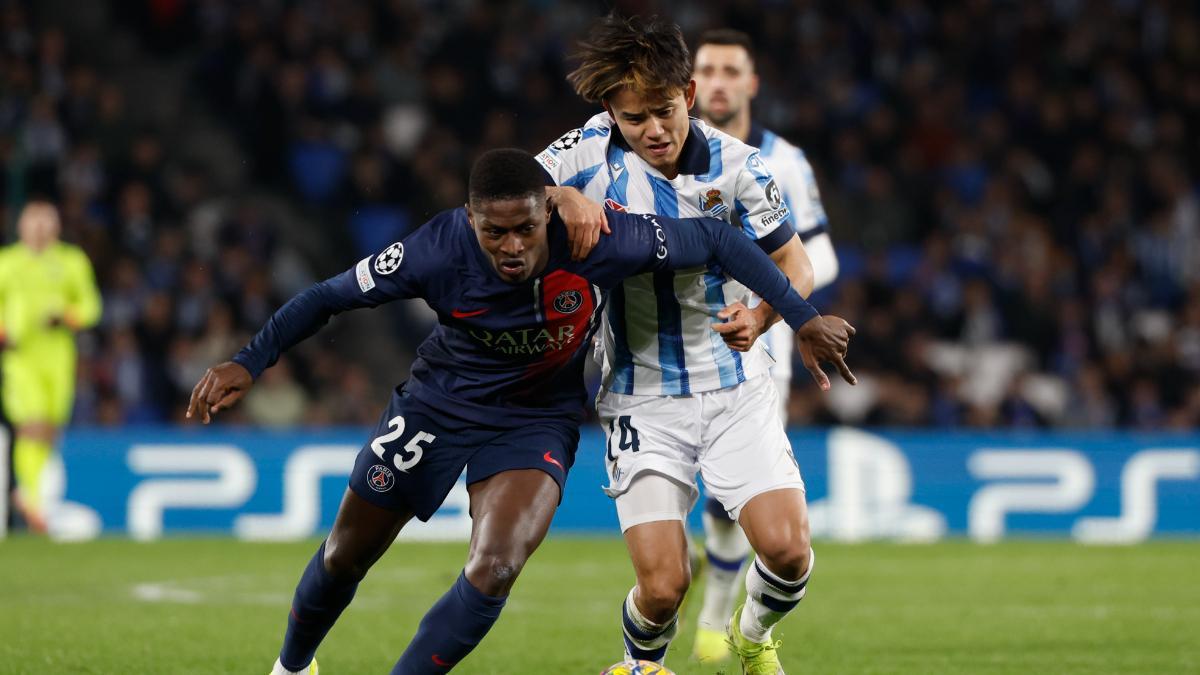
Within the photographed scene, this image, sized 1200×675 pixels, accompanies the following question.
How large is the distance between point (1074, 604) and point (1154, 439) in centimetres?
474

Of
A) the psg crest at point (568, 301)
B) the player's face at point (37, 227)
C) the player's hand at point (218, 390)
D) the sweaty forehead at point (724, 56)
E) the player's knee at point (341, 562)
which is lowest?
the player's knee at point (341, 562)

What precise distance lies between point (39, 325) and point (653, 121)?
8637 millimetres

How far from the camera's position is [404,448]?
207 inches

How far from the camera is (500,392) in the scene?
5.34m

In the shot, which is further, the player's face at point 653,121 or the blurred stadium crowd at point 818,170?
the blurred stadium crowd at point 818,170

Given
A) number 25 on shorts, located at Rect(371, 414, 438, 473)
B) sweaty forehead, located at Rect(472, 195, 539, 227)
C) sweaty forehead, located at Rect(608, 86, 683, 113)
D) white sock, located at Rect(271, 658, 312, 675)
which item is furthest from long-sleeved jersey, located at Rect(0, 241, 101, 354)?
sweaty forehead, located at Rect(472, 195, 539, 227)

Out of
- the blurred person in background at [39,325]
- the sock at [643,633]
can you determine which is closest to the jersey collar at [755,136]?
the sock at [643,633]

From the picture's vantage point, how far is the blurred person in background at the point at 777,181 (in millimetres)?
6969

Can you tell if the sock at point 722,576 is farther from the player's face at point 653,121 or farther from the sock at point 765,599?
the player's face at point 653,121

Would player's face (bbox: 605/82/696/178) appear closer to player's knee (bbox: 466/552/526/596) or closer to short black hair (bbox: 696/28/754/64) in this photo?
player's knee (bbox: 466/552/526/596)

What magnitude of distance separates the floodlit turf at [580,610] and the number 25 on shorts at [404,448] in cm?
143

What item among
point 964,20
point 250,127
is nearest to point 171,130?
point 250,127

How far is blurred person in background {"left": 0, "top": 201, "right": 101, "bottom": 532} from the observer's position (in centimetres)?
1260

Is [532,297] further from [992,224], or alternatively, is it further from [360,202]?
[992,224]
